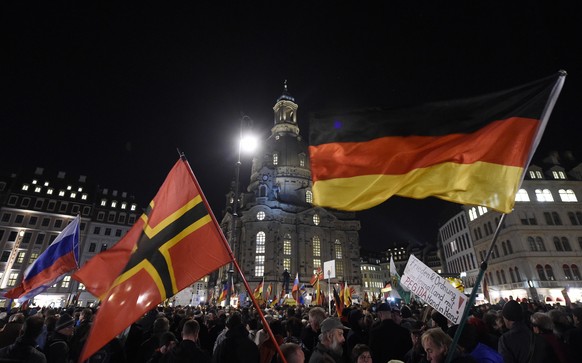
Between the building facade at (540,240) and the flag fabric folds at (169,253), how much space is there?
136ft

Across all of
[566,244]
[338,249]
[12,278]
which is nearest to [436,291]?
[566,244]

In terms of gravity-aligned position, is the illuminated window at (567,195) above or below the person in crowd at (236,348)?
above

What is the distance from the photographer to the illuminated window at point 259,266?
57812mm

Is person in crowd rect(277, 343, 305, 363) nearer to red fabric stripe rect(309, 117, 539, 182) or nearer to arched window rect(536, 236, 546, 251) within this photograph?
red fabric stripe rect(309, 117, 539, 182)

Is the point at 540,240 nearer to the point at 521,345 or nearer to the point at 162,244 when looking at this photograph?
the point at 521,345

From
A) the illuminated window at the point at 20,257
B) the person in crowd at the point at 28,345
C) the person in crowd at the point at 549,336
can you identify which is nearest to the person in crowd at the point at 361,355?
the person in crowd at the point at 549,336

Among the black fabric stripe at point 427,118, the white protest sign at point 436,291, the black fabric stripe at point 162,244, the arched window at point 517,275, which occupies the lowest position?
the white protest sign at point 436,291

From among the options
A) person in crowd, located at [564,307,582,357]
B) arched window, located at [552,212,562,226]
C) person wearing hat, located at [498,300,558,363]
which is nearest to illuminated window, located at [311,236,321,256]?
arched window, located at [552,212,562,226]

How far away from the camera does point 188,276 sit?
4281 millimetres

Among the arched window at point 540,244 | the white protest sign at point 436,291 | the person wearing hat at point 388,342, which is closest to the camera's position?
the person wearing hat at point 388,342

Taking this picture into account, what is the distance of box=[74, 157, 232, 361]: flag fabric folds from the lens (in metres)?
3.60

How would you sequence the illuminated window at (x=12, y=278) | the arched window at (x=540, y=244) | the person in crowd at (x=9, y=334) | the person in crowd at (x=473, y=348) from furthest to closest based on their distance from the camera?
the illuminated window at (x=12, y=278), the arched window at (x=540, y=244), the person in crowd at (x=9, y=334), the person in crowd at (x=473, y=348)

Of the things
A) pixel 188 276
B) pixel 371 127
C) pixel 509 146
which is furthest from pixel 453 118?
pixel 188 276

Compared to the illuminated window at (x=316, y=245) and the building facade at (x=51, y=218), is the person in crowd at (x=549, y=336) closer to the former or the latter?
the illuminated window at (x=316, y=245)
